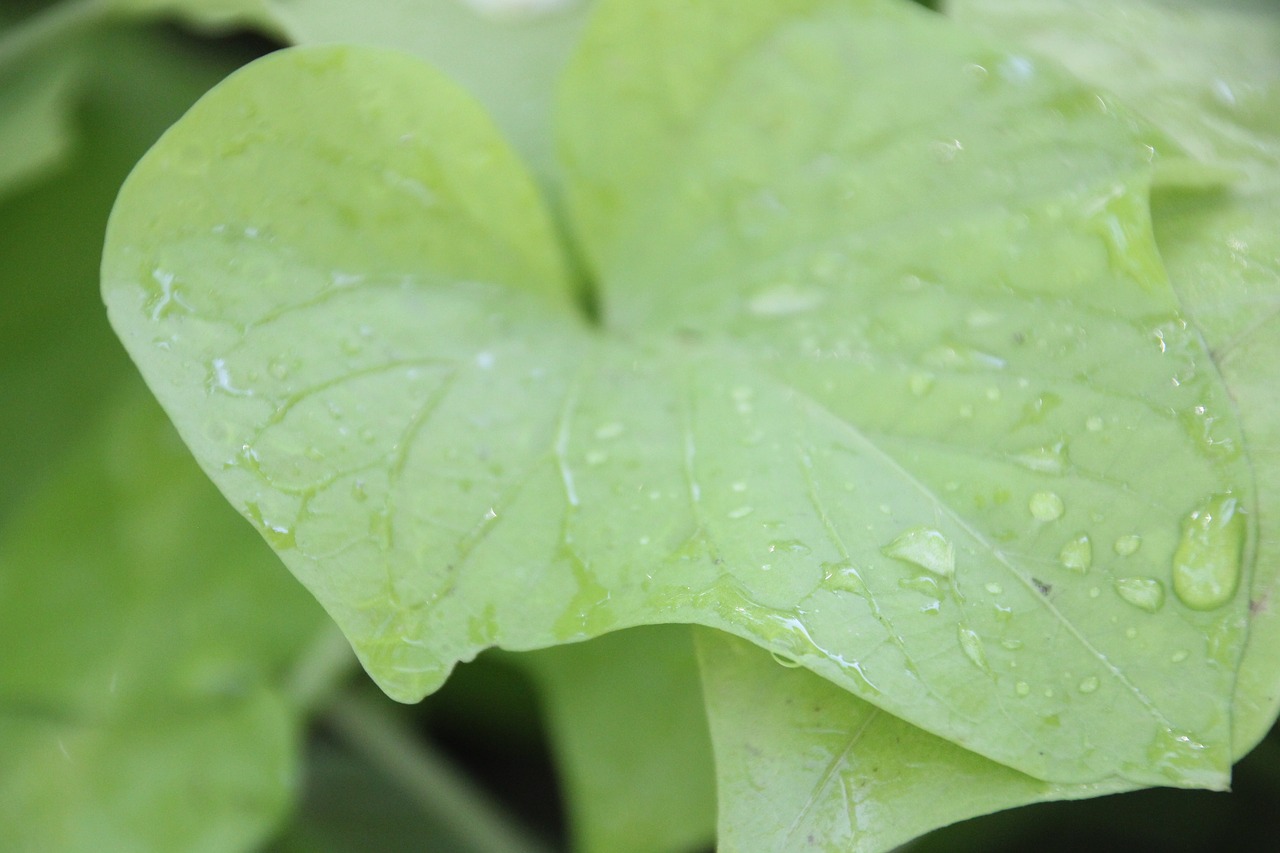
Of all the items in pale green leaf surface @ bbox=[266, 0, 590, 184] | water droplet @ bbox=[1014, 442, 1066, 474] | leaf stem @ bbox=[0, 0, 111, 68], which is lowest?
water droplet @ bbox=[1014, 442, 1066, 474]

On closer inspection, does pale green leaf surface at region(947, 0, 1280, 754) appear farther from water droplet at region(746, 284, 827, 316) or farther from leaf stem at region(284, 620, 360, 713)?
leaf stem at region(284, 620, 360, 713)

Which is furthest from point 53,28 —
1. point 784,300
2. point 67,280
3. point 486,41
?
point 784,300

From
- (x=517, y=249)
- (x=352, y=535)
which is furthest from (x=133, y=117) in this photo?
(x=352, y=535)

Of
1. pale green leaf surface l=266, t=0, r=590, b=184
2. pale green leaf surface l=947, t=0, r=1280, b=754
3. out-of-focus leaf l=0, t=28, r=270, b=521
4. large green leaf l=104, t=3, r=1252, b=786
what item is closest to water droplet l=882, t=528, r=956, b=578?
large green leaf l=104, t=3, r=1252, b=786

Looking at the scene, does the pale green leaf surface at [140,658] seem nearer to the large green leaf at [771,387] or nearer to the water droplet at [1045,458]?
the large green leaf at [771,387]

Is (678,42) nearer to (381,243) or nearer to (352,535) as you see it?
(381,243)

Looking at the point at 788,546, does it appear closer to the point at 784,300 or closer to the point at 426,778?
the point at 784,300

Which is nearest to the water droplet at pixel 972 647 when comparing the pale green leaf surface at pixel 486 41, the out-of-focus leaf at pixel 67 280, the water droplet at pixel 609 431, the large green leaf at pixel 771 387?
the large green leaf at pixel 771 387
